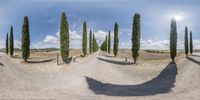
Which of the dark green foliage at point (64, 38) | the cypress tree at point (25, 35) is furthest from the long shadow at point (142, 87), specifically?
the cypress tree at point (25, 35)

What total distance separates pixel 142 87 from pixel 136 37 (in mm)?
22569

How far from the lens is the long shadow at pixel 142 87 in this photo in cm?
2578

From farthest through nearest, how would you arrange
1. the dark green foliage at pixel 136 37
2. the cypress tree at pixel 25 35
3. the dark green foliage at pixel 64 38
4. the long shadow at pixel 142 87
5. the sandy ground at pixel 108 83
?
the cypress tree at pixel 25 35 < the dark green foliage at pixel 64 38 < the dark green foliage at pixel 136 37 < the long shadow at pixel 142 87 < the sandy ground at pixel 108 83

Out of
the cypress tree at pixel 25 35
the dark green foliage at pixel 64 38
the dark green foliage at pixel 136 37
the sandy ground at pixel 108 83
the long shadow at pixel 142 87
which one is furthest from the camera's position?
the cypress tree at pixel 25 35

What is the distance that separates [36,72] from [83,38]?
46.5m

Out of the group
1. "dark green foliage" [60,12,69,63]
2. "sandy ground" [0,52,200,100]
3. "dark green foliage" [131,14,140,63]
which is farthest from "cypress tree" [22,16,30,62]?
"dark green foliage" [131,14,140,63]

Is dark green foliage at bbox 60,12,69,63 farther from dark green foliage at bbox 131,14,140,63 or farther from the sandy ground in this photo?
dark green foliage at bbox 131,14,140,63

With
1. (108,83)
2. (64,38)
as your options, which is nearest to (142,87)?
(108,83)

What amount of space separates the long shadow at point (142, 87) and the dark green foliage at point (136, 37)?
1216 centimetres

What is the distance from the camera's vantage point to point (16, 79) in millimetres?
29422

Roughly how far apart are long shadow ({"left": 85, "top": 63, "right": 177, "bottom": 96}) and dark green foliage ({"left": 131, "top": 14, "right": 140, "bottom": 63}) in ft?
39.9

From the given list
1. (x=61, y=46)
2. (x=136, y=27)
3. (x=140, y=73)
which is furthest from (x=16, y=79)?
(x=136, y=27)

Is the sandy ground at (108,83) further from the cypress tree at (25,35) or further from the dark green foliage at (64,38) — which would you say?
the cypress tree at (25,35)

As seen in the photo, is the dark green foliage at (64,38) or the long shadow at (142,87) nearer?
the long shadow at (142,87)
